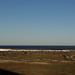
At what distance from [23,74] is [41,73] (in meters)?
3.13

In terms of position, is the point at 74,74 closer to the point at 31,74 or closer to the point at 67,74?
the point at 67,74

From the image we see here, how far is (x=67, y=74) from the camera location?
26984 millimetres

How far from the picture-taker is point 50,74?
27172 millimetres

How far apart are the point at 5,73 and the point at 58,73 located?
9108 mm

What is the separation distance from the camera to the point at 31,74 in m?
26.8

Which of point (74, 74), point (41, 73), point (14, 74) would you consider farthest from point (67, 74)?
point (14, 74)

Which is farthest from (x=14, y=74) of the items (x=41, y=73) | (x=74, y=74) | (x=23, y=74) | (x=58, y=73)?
(x=74, y=74)

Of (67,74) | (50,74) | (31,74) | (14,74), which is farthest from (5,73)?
(67,74)

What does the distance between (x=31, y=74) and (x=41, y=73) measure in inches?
71.9

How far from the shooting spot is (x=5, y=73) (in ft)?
90.0

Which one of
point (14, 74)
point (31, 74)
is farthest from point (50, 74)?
point (14, 74)

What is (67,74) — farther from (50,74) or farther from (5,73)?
(5,73)

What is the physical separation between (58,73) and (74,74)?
2695 mm

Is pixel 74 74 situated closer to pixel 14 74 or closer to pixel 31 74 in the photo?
pixel 31 74
